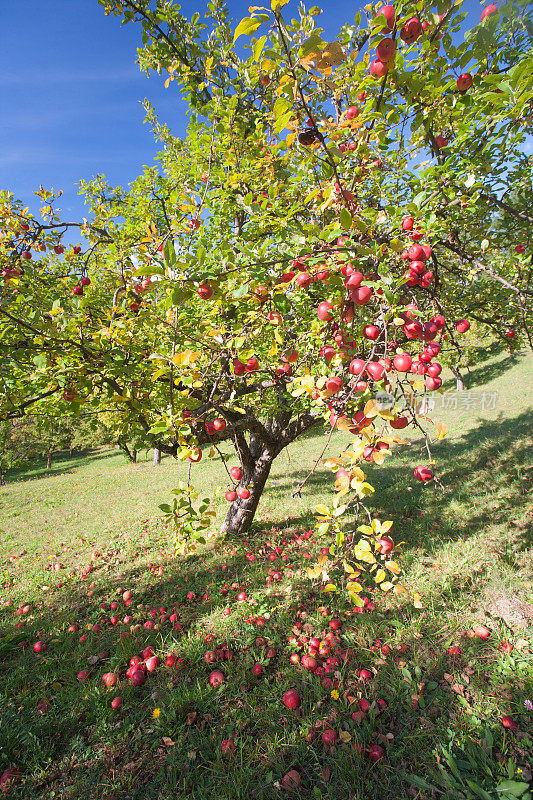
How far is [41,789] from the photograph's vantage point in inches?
84.0

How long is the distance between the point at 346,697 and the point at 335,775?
0.46 metres

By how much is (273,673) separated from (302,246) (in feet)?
10.5

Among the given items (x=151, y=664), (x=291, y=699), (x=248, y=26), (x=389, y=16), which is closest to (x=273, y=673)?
(x=291, y=699)

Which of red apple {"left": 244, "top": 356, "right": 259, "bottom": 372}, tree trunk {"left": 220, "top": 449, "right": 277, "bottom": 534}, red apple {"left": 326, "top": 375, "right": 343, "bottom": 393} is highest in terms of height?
red apple {"left": 244, "top": 356, "right": 259, "bottom": 372}

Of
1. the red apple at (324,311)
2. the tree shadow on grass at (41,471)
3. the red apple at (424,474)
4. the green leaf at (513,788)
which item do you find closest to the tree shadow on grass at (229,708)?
the green leaf at (513,788)

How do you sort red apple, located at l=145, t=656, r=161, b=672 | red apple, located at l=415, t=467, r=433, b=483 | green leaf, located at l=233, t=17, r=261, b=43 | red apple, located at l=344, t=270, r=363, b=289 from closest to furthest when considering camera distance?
1. green leaf, located at l=233, t=17, r=261, b=43
2. red apple, located at l=344, t=270, r=363, b=289
3. red apple, located at l=415, t=467, r=433, b=483
4. red apple, located at l=145, t=656, r=161, b=672

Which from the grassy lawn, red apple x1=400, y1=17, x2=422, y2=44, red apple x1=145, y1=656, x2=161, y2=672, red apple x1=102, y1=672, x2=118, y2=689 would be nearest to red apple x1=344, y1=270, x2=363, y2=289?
red apple x1=400, y1=17, x2=422, y2=44

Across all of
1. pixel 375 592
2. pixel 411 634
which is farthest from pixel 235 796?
pixel 375 592

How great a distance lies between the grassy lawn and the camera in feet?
6.70

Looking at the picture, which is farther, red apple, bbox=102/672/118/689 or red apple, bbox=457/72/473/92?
red apple, bbox=102/672/118/689

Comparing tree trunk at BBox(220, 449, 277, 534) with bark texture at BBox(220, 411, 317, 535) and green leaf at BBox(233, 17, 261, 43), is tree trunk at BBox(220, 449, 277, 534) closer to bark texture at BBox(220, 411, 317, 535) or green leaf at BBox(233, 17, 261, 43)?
bark texture at BBox(220, 411, 317, 535)

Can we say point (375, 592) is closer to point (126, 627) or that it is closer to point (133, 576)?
point (126, 627)

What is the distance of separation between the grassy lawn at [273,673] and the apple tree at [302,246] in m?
1.17

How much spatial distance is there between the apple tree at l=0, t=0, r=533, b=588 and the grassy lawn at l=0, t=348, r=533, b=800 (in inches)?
46.2
